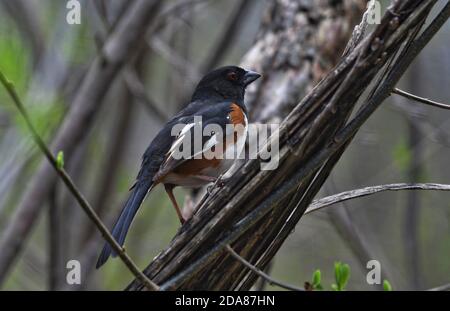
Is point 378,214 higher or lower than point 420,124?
lower

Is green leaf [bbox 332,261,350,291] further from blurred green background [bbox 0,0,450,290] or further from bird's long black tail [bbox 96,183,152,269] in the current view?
blurred green background [bbox 0,0,450,290]

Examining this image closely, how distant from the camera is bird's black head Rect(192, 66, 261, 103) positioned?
3.50m

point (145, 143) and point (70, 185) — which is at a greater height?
point (145, 143)

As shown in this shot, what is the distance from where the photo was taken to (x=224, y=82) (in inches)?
138

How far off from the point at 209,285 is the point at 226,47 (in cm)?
301

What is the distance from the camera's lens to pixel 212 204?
1.79m

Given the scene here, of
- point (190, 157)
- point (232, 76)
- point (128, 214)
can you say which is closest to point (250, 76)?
point (232, 76)

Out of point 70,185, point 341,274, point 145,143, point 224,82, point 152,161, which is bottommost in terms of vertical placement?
point 341,274

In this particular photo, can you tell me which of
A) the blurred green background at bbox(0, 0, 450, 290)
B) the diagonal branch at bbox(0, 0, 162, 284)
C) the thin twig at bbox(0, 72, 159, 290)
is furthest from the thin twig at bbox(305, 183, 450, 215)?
the diagonal branch at bbox(0, 0, 162, 284)

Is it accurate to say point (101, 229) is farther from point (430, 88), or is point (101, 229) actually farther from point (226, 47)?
point (430, 88)

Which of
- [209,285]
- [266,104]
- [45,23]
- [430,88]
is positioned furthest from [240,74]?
[430,88]

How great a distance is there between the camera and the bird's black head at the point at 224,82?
11.5 ft

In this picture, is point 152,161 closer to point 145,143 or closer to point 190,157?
point 190,157

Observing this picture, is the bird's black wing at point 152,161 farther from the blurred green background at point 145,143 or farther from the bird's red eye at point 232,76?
the blurred green background at point 145,143
